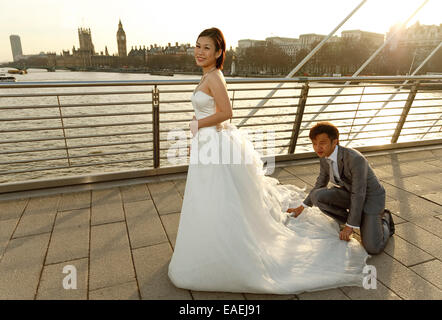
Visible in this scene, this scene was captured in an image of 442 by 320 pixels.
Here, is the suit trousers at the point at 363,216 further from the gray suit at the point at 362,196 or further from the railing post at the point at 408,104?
the railing post at the point at 408,104

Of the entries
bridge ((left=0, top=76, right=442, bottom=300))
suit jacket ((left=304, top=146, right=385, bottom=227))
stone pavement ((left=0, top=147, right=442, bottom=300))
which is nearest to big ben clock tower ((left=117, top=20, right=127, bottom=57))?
bridge ((left=0, top=76, right=442, bottom=300))

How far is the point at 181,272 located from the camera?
6.95ft

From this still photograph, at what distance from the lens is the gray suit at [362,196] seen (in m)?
2.45

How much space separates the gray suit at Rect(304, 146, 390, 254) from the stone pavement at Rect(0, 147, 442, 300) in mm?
207

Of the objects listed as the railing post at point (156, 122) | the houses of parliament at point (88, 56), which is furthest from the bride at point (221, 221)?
the houses of parliament at point (88, 56)

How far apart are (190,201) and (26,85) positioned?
2.70 m

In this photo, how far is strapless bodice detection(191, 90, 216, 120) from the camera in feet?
6.57

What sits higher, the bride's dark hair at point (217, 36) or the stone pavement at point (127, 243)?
the bride's dark hair at point (217, 36)

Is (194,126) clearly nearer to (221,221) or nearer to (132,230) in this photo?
(221,221)

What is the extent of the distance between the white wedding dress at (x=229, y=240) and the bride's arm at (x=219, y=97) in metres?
0.07

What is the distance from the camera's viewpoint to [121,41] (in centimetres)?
12000

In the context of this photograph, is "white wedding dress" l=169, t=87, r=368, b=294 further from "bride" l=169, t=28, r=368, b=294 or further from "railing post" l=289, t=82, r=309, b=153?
"railing post" l=289, t=82, r=309, b=153
